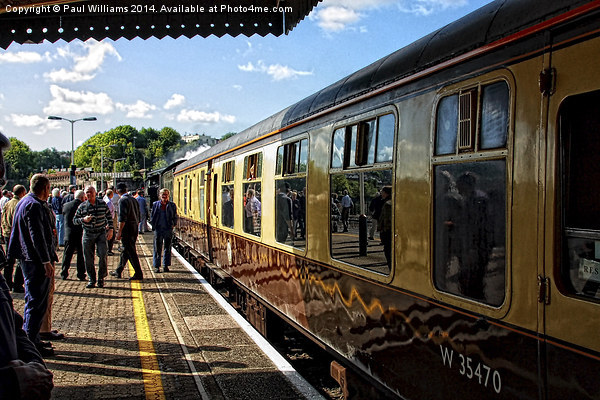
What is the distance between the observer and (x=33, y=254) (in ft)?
19.5

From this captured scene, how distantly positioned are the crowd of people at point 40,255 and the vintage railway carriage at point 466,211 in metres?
2.05

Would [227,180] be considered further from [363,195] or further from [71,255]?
[363,195]

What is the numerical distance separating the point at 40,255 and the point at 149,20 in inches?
192

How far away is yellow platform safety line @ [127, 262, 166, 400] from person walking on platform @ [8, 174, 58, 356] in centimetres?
112

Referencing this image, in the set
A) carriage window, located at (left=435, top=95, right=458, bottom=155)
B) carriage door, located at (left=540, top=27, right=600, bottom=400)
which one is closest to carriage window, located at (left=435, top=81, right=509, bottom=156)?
carriage window, located at (left=435, top=95, right=458, bottom=155)

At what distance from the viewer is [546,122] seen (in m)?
2.56

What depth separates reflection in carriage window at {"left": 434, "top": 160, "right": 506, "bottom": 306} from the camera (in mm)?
2877

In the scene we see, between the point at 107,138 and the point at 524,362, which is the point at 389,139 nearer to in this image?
the point at 524,362

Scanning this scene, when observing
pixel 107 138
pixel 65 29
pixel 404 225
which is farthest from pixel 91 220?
pixel 107 138

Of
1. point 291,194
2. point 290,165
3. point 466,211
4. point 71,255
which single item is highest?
point 290,165

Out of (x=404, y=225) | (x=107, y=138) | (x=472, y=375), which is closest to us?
(x=472, y=375)

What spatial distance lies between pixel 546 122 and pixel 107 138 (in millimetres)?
132939

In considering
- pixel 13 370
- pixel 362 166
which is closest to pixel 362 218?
pixel 362 166

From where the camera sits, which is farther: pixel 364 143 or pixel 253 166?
pixel 253 166
